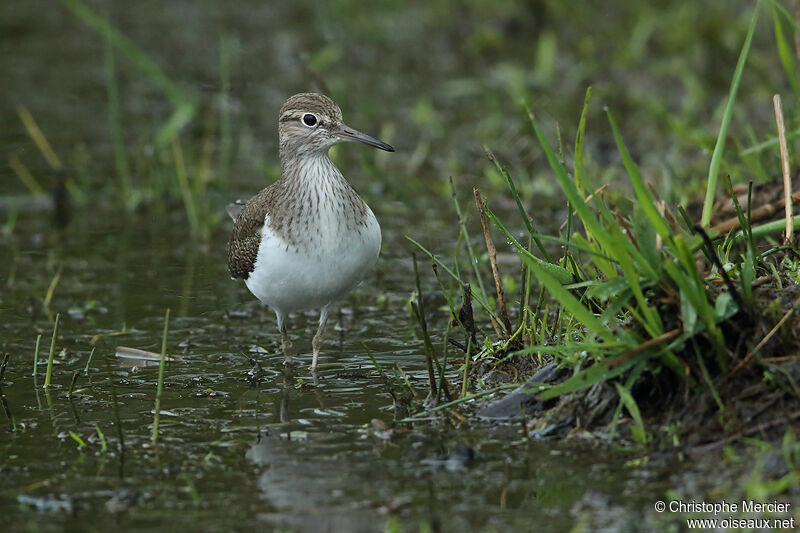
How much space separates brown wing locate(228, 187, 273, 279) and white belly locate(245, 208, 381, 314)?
170mm

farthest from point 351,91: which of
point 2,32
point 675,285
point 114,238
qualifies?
point 675,285

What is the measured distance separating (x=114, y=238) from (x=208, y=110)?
365 centimetres

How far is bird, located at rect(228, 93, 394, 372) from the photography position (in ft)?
21.9

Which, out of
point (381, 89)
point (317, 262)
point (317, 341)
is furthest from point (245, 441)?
point (381, 89)

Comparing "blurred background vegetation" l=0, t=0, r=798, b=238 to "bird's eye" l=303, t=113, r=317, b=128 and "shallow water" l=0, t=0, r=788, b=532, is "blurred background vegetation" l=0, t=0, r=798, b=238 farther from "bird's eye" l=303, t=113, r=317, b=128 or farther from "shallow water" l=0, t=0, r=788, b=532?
"bird's eye" l=303, t=113, r=317, b=128

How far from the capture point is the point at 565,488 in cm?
479

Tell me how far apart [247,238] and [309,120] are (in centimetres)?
87

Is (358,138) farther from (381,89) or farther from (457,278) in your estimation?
(381,89)

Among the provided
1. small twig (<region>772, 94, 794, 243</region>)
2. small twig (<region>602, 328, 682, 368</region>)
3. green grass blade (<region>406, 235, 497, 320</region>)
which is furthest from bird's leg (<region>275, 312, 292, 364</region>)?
small twig (<region>772, 94, 794, 243</region>)

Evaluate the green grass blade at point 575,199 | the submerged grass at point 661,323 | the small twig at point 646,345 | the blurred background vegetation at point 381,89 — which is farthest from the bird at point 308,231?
the blurred background vegetation at point 381,89

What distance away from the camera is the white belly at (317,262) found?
6.66 m

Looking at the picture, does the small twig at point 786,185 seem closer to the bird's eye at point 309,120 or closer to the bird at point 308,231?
the bird at point 308,231

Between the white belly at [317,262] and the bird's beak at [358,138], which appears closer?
the white belly at [317,262]

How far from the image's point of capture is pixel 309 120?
7348 mm
